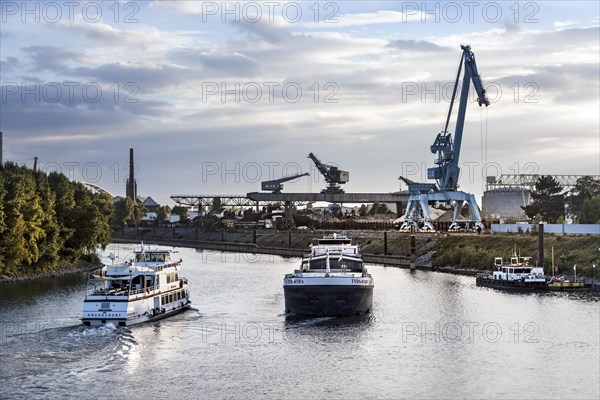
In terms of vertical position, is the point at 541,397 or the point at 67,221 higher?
the point at 67,221

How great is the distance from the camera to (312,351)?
192ft

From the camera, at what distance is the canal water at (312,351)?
4816 cm

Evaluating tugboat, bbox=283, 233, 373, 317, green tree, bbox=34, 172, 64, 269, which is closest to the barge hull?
tugboat, bbox=283, 233, 373, 317

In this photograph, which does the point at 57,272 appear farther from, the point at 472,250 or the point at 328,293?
the point at 472,250

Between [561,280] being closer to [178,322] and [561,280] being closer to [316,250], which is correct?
[316,250]

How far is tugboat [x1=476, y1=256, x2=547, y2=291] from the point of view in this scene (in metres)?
93.4

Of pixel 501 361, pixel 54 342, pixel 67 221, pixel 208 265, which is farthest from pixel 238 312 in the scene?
pixel 208 265

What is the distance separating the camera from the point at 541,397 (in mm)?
46344

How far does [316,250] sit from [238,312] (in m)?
14.4

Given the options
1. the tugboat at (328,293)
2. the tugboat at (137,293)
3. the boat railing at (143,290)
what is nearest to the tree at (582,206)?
the tugboat at (328,293)

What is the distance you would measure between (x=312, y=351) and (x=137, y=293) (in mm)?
17897

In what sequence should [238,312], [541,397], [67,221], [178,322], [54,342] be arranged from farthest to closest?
1. [67,221]
2. [238,312]
3. [178,322]
4. [54,342]
5. [541,397]

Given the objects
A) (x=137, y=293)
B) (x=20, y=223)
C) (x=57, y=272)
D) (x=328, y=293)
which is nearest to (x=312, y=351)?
(x=328, y=293)

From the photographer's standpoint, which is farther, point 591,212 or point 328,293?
point 591,212
